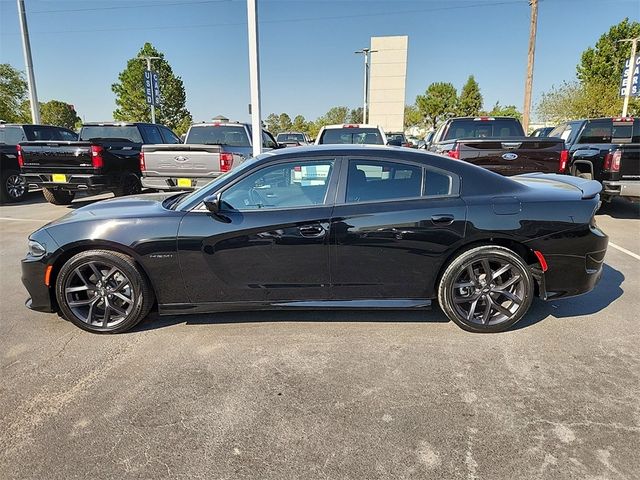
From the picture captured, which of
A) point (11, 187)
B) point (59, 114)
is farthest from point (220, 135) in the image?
point (59, 114)

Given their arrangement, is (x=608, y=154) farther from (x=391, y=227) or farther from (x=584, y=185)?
(x=391, y=227)

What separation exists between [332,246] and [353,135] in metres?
6.58

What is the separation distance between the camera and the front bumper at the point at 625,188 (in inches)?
270

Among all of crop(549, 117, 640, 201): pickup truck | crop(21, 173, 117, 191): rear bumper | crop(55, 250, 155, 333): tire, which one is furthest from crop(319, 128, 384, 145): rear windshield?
crop(55, 250, 155, 333): tire

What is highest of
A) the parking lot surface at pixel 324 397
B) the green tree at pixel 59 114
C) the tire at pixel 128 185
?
the green tree at pixel 59 114

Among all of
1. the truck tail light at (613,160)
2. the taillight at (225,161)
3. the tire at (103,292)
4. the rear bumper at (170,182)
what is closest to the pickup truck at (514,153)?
the truck tail light at (613,160)

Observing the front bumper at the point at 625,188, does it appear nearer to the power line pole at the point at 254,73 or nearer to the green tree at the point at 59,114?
the power line pole at the point at 254,73

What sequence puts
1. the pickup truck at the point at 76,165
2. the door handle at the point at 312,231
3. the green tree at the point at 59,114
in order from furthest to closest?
the green tree at the point at 59,114, the pickup truck at the point at 76,165, the door handle at the point at 312,231

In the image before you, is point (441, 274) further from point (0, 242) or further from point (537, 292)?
point (0, 242)

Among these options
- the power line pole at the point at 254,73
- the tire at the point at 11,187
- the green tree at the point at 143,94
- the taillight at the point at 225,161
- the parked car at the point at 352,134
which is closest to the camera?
the taillight at the point at 225,161

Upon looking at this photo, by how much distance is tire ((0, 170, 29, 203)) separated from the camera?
9.85 m

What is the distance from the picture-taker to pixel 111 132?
10.1 meters

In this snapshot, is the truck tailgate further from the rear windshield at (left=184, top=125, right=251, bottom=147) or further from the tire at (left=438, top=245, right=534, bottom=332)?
the rear windshield at (left=184, top=125, right=251, bottom=147)

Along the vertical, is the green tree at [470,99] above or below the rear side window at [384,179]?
above
